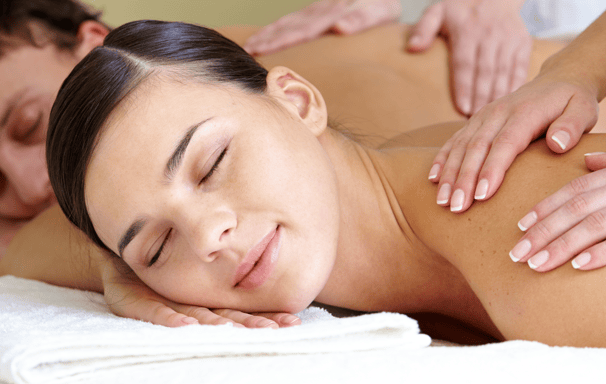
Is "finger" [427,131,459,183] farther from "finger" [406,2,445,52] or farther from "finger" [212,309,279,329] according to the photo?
"finger" [406,2,445,52]

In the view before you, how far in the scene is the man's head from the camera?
4.99 feet

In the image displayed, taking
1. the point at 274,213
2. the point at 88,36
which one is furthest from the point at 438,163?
the point at 88,36

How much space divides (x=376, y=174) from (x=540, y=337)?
42 cm

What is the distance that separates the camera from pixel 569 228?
65 cm

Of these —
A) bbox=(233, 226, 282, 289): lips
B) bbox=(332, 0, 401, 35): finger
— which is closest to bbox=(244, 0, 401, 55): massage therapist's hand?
bbox=(332, 0, 401, 35): finger

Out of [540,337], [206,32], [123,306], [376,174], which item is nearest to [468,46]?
[376,174]

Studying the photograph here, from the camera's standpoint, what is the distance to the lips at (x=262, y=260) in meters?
0.75

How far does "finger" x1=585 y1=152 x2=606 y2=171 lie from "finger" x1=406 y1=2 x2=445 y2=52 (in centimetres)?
93

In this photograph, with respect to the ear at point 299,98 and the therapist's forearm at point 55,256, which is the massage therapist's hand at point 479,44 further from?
the therapist's forearm at point 55,256

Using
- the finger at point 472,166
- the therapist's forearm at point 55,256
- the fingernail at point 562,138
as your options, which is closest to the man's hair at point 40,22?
the therapist's forearm at point 55,256

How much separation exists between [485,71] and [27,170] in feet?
4.51

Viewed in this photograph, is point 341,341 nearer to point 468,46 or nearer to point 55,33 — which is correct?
point 468,46

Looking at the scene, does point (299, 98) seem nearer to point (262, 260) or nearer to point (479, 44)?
point (262, 260)

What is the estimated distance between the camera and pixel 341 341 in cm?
57
